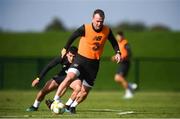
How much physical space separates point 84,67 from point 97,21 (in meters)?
1.12

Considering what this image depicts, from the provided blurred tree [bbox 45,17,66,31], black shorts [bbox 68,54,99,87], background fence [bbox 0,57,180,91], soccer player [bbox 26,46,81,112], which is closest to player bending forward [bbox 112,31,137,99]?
background fence [bbox 0,57,180,91]

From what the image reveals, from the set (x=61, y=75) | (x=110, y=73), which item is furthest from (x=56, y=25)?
(x=61, y=75)

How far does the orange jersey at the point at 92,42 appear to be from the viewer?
55.5 ft

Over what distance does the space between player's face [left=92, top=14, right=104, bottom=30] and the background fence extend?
19.5 metres

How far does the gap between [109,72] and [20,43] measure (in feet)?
36.2

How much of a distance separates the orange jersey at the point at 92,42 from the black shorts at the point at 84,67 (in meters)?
0.11

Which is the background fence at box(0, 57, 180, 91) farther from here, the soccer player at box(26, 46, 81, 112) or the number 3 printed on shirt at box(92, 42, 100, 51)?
the number 3 printed on shirt at box(92, 42, 100, 51)

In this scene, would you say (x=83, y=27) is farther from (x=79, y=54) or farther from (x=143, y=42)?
(x=143, y=42)

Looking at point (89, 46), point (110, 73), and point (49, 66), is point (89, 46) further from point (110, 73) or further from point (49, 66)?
point (110, 73)

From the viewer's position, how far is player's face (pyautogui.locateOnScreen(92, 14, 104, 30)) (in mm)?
16625

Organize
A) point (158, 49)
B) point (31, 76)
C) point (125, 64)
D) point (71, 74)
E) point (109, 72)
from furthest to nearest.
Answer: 1. point (158, 49)
2. point (109, 72)
3. point (31, 76)
4. point (125, 64)
5. point (71, 74)

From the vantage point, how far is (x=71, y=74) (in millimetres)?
16641

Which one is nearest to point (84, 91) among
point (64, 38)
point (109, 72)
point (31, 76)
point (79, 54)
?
point (79, 54)

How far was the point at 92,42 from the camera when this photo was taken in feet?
55.5
